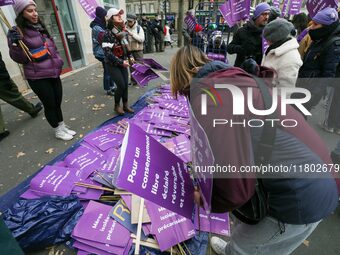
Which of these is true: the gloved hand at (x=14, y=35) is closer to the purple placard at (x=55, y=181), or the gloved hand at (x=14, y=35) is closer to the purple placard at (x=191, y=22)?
the purple placard at (x=55, y=181)

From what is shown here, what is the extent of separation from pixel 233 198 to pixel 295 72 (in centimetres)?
227

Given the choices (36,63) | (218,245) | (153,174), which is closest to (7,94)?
(36,63)

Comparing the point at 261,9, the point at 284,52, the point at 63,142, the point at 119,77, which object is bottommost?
the point at 63,142

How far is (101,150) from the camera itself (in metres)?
3.00

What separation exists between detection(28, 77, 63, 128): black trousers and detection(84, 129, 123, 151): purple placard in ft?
1.94

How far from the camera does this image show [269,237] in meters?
1.12

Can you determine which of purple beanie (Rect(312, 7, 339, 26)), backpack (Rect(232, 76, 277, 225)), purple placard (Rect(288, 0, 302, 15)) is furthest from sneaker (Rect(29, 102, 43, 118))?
purple placard (Rect(288, 0, 302, 15))

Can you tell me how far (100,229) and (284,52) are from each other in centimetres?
270

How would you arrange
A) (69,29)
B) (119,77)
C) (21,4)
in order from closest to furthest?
(21,4), (119,77), (69,29)

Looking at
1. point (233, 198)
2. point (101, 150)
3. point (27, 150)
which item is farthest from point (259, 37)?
point (27, 150)

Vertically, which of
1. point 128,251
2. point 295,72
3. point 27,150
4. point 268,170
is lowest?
point 27,150

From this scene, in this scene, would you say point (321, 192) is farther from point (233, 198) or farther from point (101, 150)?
point (101, 150)

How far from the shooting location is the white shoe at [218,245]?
1.84 metres

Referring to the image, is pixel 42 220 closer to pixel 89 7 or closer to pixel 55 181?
pixel 55 181
